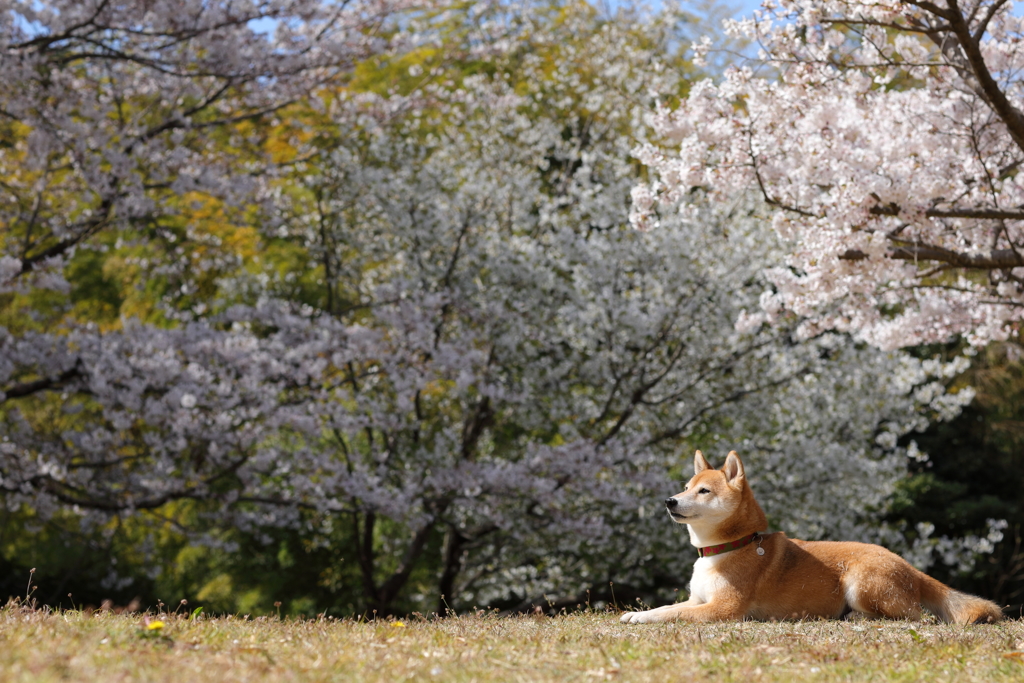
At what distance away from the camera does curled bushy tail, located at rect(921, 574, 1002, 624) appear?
19.0 feet

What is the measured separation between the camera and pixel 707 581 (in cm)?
577

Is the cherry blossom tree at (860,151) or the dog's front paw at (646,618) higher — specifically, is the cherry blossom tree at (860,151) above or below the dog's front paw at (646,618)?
above

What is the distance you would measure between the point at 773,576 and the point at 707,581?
0.40 m

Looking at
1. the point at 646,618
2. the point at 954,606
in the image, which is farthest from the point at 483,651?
the point at 954,606

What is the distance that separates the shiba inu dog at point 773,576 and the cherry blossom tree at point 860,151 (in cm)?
241

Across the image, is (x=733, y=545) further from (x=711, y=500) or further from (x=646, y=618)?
(x=646, y=618)

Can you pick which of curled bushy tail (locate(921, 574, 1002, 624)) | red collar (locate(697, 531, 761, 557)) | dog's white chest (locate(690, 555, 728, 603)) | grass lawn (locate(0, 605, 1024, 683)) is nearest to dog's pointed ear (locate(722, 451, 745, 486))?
red collar (locate(697, 531, 761, 557))

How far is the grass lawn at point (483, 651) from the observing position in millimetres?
3539

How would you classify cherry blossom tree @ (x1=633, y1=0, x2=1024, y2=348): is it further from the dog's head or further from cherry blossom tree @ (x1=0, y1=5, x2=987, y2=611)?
cherry blossom tree @ (x1=0, y1=5, x2=987, y2=611)

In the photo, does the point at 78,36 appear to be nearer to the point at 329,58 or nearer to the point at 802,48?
the point at 329,58

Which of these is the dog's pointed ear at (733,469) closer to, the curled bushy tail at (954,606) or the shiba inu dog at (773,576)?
the shiba inu dog at (773,576)

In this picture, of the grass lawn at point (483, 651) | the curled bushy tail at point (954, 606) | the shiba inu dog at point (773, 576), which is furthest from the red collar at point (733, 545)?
the curled bushy tail at point (954, 606)

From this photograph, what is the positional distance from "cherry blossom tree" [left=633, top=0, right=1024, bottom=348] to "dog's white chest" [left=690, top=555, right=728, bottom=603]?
2719mm

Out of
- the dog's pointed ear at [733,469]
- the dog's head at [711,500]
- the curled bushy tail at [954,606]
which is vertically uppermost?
the dog's pointed ear at [733,469]
